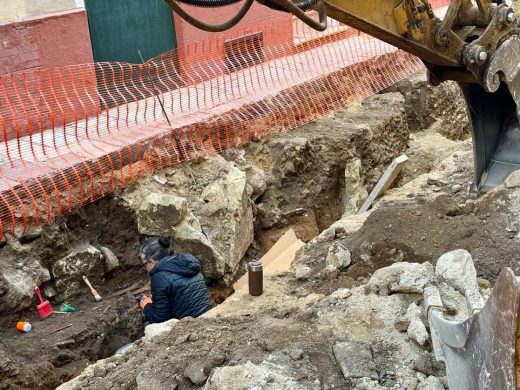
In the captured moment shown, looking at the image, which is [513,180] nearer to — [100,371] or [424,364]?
[424,364]

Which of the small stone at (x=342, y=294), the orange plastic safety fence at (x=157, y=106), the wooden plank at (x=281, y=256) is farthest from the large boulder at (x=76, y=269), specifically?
the small stone at (x=342, y=294)

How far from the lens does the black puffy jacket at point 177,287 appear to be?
6.34 m

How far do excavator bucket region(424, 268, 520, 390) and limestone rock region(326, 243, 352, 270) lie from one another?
212 cm

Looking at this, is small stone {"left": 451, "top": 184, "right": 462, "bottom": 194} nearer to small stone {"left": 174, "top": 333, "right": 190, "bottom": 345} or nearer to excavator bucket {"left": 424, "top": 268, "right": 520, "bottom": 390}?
excavator bucket {"left": 424, "top": 268, "right": 520, "bottom": 390}

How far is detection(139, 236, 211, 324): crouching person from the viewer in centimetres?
634

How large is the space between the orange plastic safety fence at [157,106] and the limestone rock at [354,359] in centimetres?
354

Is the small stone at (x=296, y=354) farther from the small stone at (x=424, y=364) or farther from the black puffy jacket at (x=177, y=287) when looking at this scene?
the black puffy jacket at (x=177, y=287)

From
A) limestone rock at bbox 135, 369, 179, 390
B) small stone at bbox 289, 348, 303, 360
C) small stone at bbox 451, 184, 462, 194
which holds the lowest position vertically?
small stone at bbox 451, 184, 462, 194

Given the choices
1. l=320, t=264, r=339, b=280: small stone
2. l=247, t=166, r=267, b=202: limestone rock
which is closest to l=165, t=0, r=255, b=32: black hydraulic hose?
l=320, t=264, r=339, b=280: small stone

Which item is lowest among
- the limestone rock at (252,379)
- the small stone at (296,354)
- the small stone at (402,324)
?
the small stone at (296,354)

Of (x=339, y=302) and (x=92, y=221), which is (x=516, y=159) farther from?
(x=92, y=221)

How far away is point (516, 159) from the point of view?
7051 mm

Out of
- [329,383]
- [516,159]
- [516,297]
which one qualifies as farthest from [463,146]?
[516,297]

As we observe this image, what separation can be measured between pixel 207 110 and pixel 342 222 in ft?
7.65
